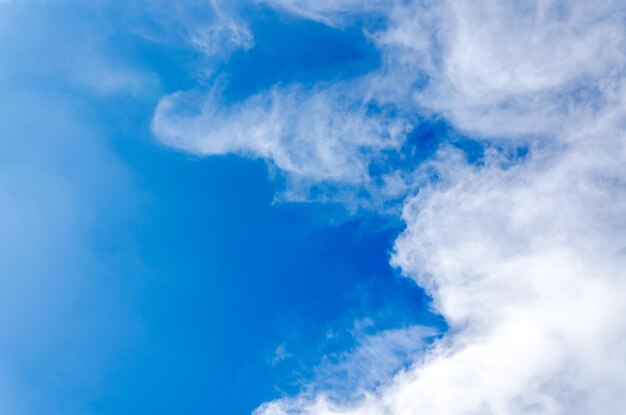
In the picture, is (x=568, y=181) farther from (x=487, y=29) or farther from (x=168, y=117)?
(x=168, y=117)

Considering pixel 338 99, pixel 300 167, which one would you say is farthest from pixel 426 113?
pixel 300 167

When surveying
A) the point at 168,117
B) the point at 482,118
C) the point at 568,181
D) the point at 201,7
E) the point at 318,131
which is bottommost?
the point at 568,181

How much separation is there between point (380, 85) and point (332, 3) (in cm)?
1060

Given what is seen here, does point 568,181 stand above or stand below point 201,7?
below

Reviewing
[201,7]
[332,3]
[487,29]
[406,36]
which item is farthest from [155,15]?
[487,29]

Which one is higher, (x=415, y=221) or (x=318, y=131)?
(x=318, y=131)

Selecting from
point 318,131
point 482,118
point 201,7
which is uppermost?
point 201,7

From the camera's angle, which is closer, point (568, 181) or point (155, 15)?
point (568, 181)

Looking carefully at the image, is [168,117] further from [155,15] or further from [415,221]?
[415,221]

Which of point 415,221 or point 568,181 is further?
point 415,221

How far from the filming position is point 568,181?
49.8 metres

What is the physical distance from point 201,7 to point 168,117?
1302 cm

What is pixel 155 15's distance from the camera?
54.3 m

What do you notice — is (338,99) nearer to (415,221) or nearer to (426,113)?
(426,113)
